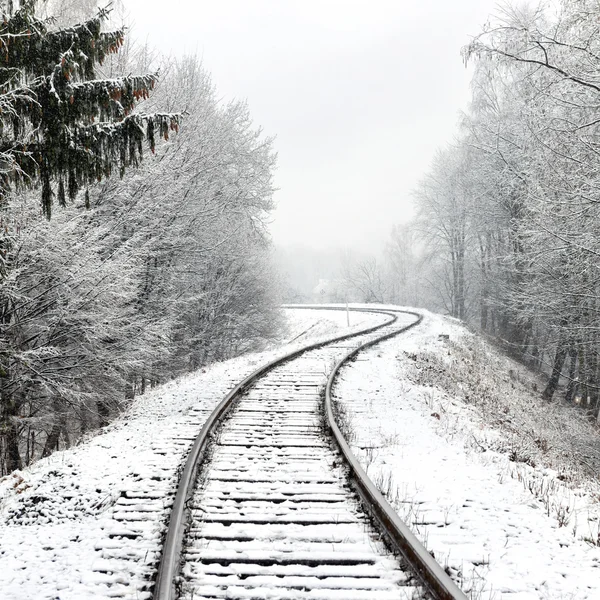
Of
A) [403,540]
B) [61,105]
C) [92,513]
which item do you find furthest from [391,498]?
[61,105]

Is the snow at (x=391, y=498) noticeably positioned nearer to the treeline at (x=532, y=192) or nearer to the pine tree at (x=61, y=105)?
the pine tree at (x=61, y=105)

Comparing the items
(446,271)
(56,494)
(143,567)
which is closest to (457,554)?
(143,567)

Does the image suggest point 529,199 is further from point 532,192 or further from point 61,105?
point 61,105

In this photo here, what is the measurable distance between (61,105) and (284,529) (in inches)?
221

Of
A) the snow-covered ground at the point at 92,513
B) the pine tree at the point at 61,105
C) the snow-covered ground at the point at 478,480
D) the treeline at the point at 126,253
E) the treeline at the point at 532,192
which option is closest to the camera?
the snow-covered ground at the point at 92,513

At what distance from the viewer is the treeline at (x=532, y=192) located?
311 inches

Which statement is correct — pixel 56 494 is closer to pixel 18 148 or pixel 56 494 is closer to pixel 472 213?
pixel 18 148

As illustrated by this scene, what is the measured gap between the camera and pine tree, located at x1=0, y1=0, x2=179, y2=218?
5973mm

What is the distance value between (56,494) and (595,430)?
15.9m

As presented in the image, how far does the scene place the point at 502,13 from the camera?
8.52 meters

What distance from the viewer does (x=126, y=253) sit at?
1122 centimetres

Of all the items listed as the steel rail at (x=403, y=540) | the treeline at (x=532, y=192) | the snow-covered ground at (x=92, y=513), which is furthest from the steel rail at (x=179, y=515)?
the treeline at (x=532, y=192)

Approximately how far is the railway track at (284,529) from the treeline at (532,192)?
20.7 feet

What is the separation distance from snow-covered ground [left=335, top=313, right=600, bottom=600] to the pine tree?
5.38 meters
